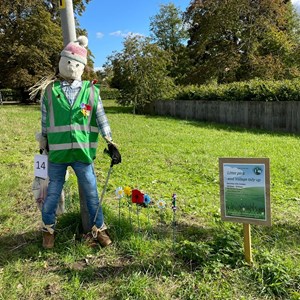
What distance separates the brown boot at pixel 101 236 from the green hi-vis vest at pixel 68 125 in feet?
2.18

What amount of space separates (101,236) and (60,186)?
59 centimetres

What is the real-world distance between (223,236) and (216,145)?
532 centimetres

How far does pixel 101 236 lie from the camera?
2945 mm

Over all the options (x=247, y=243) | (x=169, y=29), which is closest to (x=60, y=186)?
(x=247, y=243)

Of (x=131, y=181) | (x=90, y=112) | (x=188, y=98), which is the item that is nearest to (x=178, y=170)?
(x=131, y=181)

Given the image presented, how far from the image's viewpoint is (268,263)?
249 centimetres

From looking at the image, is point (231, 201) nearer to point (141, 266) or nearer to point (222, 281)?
point (222, 281)

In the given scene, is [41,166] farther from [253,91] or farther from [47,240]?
[253,91]

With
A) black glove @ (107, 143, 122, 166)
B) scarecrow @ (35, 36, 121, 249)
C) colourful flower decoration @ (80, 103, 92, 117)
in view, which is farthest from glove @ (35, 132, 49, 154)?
black glove @ (107, 143, 122, 166)

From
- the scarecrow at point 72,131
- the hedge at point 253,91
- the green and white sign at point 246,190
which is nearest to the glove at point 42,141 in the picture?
the scarecrow at point 72,131

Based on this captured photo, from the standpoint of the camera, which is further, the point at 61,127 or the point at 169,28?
the point at 169,28

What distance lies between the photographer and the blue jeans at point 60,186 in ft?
9.21

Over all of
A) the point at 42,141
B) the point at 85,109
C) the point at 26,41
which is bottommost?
the point at 42,141

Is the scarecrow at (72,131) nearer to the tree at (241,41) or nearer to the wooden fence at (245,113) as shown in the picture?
the wooden fence at (245,113)
